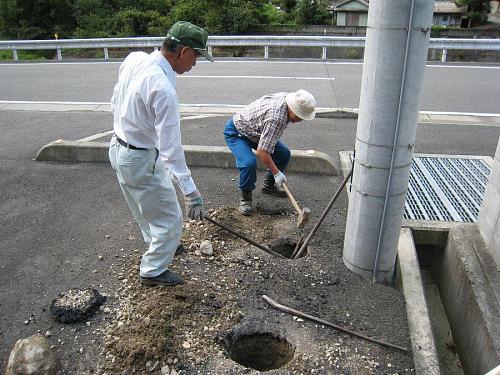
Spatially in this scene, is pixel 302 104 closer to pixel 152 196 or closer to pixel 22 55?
pixel 152 196

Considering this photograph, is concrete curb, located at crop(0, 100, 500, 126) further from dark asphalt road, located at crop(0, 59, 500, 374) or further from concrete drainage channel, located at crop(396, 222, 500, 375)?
concrete drainage channel, located at crop(396, 222, 500, 375)

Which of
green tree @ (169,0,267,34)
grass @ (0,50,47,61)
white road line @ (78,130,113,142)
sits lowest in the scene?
white road line @ (78,130,113,142)

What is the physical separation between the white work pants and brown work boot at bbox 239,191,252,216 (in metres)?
1.39

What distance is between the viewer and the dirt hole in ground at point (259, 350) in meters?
3.05

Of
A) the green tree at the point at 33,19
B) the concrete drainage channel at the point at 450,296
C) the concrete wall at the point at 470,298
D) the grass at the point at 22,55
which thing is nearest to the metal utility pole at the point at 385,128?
the concrete drainage channel at the point at 450,296

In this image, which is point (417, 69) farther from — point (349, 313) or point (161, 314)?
point (161, 314)

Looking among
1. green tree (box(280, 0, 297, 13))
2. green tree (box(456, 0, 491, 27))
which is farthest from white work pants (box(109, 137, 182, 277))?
green tree (box(456, 0, 491, 27))

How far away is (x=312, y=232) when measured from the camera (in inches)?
158

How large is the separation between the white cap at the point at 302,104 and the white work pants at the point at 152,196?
1497 mm

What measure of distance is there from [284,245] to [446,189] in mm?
2283

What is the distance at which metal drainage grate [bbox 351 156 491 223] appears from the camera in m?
4.66

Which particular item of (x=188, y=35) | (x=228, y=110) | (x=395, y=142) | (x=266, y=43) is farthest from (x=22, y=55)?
(x=395, y=142)

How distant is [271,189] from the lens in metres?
5.07

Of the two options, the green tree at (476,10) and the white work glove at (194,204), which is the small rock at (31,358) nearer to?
the white work glove at (194,204)
